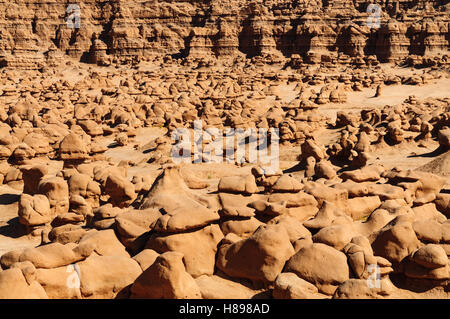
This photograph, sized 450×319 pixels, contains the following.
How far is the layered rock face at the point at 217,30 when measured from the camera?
1848 inches

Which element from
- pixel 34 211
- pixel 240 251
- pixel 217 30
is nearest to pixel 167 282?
pixel 240 251

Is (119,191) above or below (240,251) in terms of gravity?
below

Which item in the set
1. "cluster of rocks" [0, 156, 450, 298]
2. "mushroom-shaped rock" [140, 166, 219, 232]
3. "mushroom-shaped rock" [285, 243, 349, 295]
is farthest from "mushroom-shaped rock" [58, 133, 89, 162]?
"mushroom-shaped rock" [285, 243, 349, 295]

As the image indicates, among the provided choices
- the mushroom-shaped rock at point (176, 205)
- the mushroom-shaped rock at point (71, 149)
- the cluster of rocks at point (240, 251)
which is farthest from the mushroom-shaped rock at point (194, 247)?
the mushroom-shaped rock at point (71, 149)

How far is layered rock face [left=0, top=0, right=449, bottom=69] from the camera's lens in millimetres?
46938

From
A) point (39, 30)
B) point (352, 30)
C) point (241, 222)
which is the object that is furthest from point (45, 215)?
point (39, 30)

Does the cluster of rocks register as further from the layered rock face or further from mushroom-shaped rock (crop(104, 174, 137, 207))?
the layered rock face

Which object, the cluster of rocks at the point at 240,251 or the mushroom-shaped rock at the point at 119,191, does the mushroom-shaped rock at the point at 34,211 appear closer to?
the cluster of rocks at the point at 240,251

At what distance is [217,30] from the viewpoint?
50531 mm

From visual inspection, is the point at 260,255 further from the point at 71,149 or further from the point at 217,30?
the point at 217,30

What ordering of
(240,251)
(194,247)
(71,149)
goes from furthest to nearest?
(71,149) < (194,247) < (240,251)

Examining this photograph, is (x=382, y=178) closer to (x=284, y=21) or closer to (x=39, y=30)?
(x=284, y=21)

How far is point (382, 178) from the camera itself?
11406mm

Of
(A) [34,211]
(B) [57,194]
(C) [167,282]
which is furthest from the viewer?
(B) [57,194]
